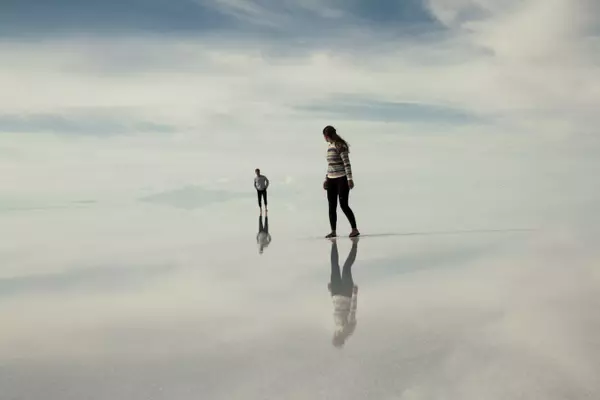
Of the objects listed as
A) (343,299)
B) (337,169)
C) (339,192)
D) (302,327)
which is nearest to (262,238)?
(339,192)

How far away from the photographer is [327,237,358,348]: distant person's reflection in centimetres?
518

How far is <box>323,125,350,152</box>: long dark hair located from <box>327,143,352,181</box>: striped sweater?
28 millimetres

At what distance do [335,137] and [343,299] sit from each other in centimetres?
715

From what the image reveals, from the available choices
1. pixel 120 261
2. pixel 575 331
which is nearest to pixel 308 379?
pixel 575 331

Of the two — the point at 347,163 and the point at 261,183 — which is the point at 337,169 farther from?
the point at 261,183

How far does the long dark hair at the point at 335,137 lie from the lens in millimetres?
13295

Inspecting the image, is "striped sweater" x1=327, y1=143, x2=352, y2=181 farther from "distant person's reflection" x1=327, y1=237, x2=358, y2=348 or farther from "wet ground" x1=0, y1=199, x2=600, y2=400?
"distant person's reflection" x1=327, y1=237, x2=358, y2=348

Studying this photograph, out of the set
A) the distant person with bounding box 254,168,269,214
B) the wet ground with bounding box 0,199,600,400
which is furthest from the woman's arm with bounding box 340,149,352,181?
the distant person with bounding box 254,168,269,214

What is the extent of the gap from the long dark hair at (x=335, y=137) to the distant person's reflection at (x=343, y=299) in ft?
11.7

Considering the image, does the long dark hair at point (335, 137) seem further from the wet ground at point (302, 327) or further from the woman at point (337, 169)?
the wet ground at point (302, 327)

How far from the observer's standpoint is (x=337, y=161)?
44.2ft

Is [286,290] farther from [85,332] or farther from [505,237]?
[505,237]

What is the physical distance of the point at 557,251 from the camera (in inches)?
432

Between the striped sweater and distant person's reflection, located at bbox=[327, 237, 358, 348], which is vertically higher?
the striped sweater
